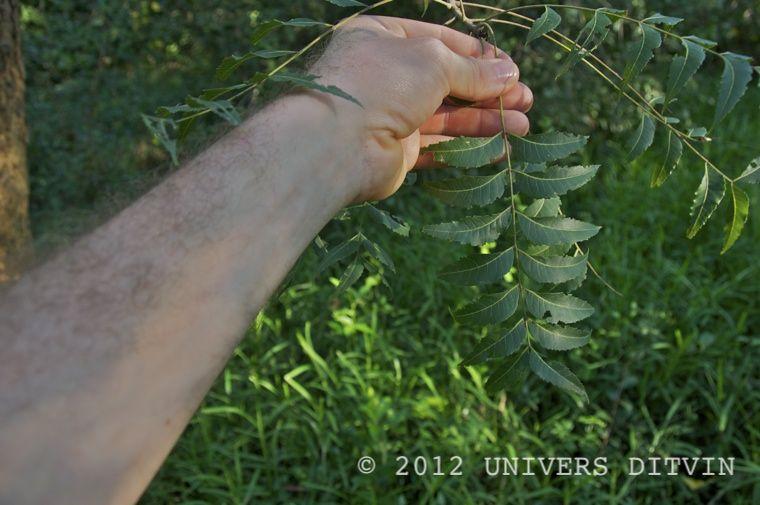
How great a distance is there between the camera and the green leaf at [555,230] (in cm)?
135

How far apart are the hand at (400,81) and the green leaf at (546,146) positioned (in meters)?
0.18

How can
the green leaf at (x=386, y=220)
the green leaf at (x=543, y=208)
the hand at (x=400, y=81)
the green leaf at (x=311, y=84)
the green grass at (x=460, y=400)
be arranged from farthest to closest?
the green grass at (x=460, y=400)
the green leaf at (x=386, y=220)
the green leaf at (x=543, y=208)
the hand at (x=400, y=81)
the green leaf at (x=311, y=84)

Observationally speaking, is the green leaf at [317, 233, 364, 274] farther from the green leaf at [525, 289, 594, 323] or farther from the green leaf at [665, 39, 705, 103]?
the green leaf at [665, 39, 705, 103]

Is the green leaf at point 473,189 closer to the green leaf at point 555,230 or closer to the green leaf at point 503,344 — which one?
the green leaf at point 555,230

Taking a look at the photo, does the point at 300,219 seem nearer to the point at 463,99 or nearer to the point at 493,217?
the point at 493,217

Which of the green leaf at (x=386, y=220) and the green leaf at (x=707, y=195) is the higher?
the green leaf at (x=707, y=195)

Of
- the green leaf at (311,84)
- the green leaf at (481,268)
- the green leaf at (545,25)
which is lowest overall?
the green leaf at (481,268)

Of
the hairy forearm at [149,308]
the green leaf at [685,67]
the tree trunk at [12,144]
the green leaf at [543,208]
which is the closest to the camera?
the hairy forearm at [149,308]

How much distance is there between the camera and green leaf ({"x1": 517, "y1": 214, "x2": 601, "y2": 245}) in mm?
1354

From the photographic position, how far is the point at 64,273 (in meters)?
1.07

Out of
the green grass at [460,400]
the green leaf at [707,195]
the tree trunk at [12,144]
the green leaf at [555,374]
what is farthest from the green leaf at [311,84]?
the tree trunk at [12,144]

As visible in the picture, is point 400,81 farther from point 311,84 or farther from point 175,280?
point 175,280

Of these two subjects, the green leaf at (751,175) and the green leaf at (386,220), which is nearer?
the green leaf at (751,175)

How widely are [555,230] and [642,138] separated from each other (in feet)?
0.84
